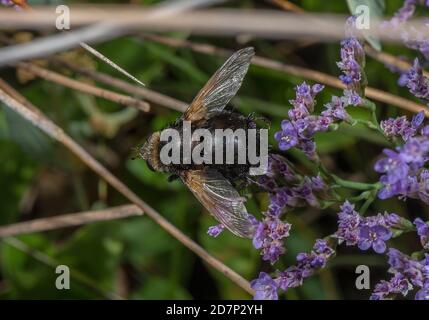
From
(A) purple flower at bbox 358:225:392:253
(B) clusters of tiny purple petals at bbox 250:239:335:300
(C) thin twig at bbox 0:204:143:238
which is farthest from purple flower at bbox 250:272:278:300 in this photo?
(C) thin twig at bbox 0:204:143:238

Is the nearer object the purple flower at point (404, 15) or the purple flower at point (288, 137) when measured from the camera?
the purple flower at point (288, 137)

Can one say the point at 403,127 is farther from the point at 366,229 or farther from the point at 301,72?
the point at 301,72

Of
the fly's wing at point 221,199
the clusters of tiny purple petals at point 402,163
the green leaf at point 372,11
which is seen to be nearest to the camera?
the clusters of tiny purple petals at point 402,163

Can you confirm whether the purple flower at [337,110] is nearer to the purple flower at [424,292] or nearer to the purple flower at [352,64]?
the purple flower at [352,64]

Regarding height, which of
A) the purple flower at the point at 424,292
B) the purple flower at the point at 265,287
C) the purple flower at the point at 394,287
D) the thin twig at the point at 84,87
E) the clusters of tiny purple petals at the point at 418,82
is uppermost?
the thin twig at the point at 84,87

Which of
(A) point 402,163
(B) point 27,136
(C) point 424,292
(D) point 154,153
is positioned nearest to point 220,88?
(D) point 154,153

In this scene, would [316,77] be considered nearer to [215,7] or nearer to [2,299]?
[215,7]

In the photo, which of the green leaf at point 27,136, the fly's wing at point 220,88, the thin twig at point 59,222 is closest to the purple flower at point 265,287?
the fly's wing at point 220,88
